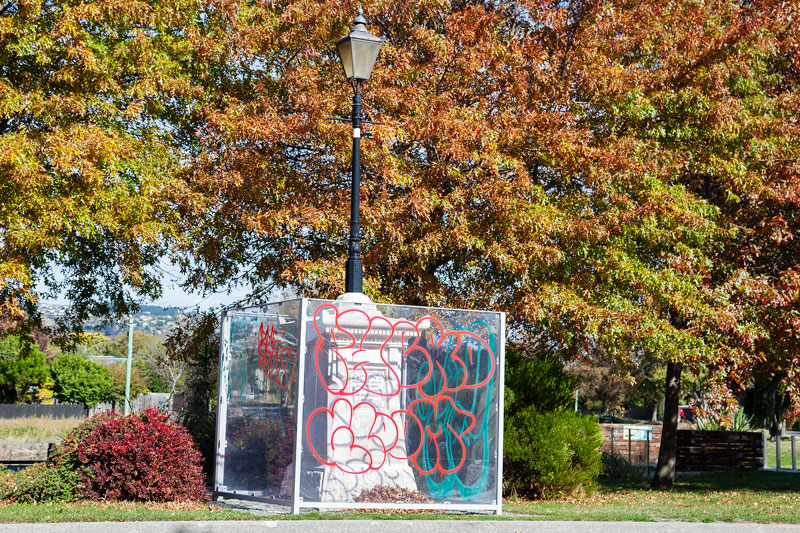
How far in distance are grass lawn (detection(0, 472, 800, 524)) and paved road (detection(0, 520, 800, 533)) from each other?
0.40 metres

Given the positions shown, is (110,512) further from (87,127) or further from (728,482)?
(728,482)

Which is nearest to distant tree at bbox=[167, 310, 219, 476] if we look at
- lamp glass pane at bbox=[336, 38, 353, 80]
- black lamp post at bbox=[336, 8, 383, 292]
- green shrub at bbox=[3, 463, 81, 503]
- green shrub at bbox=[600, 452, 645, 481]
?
green shrub at bbox=[3, 463, 81, 503]

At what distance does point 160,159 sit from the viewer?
14.4 meters

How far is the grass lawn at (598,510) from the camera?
9.10 metres

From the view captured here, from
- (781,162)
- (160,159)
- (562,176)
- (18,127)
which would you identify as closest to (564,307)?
(562,176)

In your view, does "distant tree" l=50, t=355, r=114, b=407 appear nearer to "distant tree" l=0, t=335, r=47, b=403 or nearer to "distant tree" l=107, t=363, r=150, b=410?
"distant tree" l=0, t=335, r=47, b=403

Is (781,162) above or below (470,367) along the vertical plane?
above

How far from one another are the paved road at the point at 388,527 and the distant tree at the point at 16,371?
36746 millimetres

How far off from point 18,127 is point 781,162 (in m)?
13.3

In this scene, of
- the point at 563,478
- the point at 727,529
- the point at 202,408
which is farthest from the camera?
the point at 202,408

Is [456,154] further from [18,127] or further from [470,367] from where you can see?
[18,127]

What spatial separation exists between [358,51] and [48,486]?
6791 millimetres

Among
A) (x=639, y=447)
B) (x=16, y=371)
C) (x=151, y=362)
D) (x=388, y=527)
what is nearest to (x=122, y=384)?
(x=151, y=362)

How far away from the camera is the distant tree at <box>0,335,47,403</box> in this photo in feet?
139
